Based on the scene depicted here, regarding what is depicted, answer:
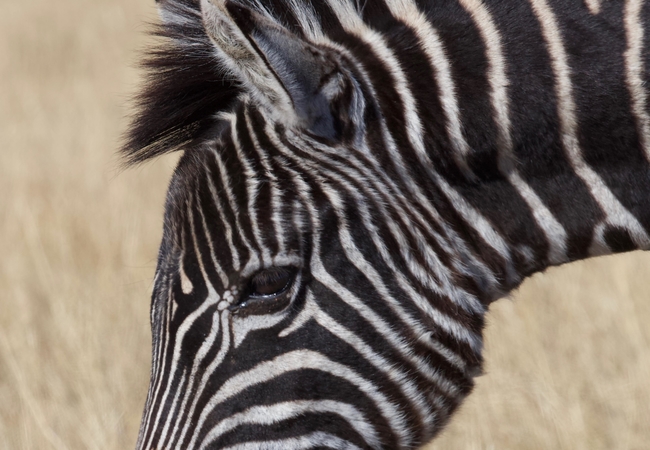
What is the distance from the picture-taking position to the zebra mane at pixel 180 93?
8.41 ft

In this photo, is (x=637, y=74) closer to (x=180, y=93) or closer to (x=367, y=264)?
(x=367, y=264)

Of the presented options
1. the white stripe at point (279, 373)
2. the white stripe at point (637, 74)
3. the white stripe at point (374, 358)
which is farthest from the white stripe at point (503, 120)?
the white stripe at point (279, 373)

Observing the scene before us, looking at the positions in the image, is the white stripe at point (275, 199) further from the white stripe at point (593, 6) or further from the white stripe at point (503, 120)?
the white stripe at point (593, 6)

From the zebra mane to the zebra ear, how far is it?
19 centimetres

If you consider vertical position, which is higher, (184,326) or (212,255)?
(212,255)

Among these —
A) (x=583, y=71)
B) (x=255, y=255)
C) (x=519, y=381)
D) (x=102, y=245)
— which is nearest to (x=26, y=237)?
(x=102, y=245)

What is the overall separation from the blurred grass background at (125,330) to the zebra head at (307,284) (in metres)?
0.61

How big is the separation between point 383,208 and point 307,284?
319 mm

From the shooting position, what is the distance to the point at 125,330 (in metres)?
5.49

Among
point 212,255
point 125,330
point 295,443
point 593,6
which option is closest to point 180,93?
point 212,255

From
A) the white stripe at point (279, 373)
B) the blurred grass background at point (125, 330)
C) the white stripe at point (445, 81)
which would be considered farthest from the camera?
the blurred grass background at point (125, 330)

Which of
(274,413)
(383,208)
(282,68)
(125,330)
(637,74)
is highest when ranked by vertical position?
(282,68)

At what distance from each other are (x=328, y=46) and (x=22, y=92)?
29.7 feet

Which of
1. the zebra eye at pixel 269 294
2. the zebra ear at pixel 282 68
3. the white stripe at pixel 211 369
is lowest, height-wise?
the white stripe at pixel 211 369
